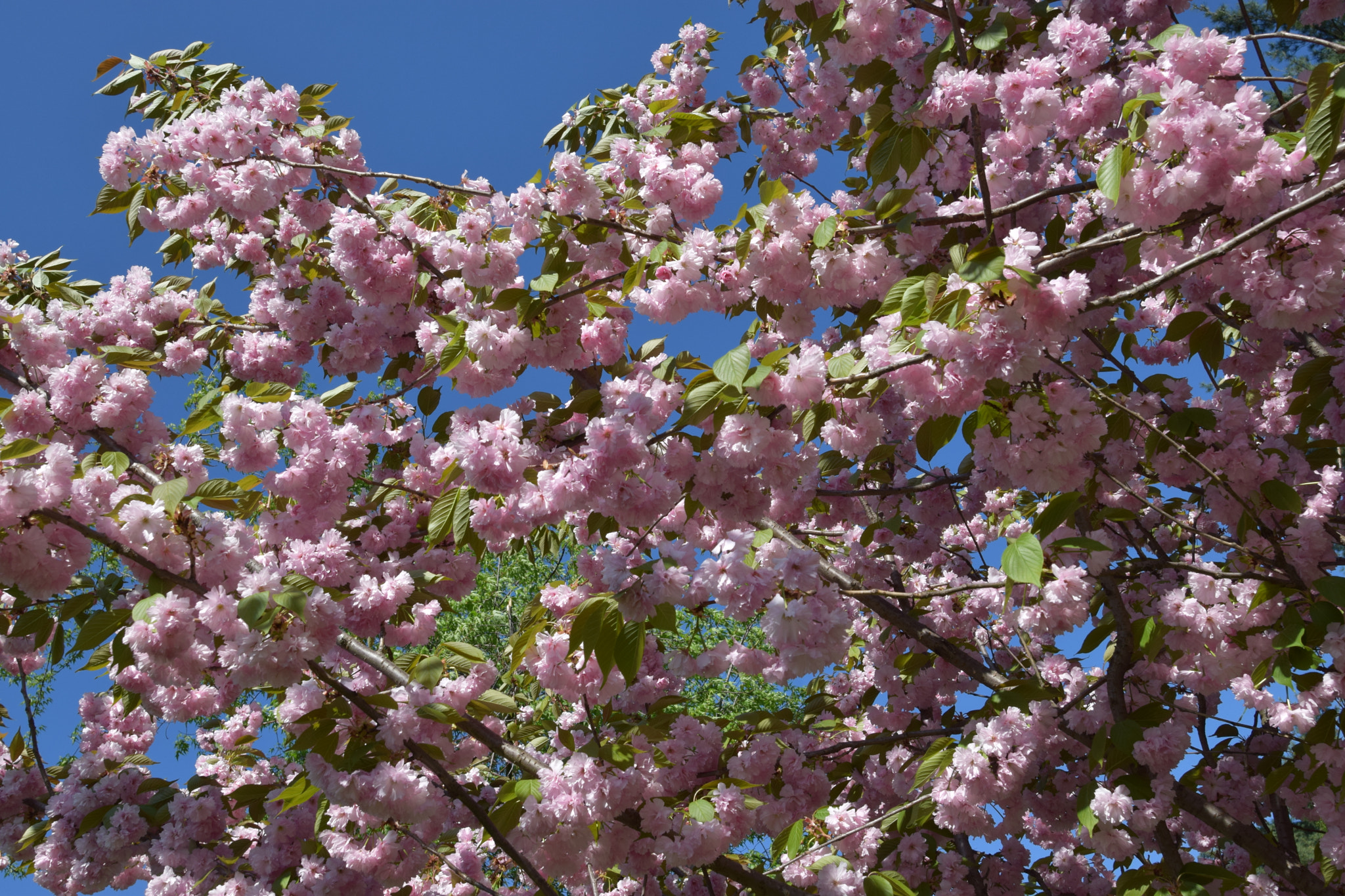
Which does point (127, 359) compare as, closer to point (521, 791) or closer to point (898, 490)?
point (521, 791)

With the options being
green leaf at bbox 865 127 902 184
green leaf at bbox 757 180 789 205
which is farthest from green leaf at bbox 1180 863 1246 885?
green leaf at bbox 757 180 789 205

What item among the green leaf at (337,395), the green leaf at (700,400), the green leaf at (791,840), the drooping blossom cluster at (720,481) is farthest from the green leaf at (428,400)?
the green leaf at (791,840)

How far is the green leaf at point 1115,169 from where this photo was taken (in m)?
2.33

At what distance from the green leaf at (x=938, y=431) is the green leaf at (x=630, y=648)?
1.10 metres

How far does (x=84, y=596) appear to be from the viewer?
122 inches

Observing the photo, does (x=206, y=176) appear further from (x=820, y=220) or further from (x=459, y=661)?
(x=820, y=220)

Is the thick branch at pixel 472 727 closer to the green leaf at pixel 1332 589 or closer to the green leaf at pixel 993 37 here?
the green leaf at pixel 1332 589

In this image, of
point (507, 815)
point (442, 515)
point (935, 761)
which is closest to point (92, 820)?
point (507, 815)

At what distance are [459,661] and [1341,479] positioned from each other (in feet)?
13.9

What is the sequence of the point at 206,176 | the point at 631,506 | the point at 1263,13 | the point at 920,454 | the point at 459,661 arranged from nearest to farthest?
the point at 631,506 < the point at 920,454 < the point at 459,661 < the point at 206,176 < the point at 1263,13

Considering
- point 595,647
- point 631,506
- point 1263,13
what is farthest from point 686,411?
point 1263,13

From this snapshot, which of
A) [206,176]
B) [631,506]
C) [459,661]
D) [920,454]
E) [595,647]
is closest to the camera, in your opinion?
[595,647]

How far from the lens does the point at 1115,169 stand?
2334 mm

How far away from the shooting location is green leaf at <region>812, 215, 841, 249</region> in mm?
2699
